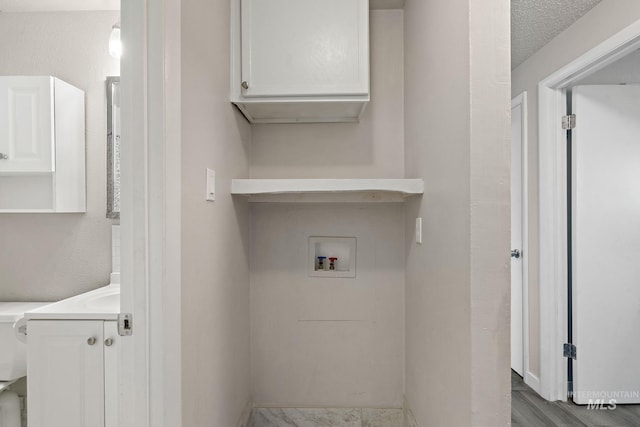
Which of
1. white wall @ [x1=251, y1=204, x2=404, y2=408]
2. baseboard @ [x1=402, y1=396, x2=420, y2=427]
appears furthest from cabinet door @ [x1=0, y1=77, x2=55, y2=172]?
baseboard @ [x1=402, y1=396, x2=420, y2=427]

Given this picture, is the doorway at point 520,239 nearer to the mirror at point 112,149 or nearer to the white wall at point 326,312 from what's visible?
the white wall at point 326,312

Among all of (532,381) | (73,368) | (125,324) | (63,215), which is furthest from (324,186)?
(532,381)

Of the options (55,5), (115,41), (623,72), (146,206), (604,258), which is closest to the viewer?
(146,206)

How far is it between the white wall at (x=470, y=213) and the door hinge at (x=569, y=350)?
63.5 inches

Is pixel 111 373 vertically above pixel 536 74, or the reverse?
pixel 536 74

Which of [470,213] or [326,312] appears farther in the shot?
[326,312]

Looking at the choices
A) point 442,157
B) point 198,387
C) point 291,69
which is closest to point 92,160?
point 291,69

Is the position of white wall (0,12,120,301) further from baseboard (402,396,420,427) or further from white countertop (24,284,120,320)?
baseboard (402,396,420,427)

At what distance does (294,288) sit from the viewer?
2070 millimetres

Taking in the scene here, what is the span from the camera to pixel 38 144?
6.23 ft

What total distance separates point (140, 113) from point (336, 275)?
4.43 ft

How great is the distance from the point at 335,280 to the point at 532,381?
5.80 feet

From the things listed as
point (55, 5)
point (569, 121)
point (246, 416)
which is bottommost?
point (246, 416)

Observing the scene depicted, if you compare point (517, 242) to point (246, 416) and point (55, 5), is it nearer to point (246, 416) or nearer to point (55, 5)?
point (246, 416)
